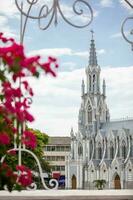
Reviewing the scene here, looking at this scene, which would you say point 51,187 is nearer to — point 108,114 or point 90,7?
point 90,7

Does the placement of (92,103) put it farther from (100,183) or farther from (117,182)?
(100,183)

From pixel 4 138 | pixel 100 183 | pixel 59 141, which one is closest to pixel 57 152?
pixel 59 141

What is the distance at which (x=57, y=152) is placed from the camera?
152 ft

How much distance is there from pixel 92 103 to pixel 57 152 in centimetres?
585

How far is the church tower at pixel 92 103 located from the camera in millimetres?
43188

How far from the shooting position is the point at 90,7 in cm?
239

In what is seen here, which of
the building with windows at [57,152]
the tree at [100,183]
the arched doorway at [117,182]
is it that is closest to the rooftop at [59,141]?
the building with windows at [57,152]

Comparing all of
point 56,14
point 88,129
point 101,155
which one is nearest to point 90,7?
point 56,14

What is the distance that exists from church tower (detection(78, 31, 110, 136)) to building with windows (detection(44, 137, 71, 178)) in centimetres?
266

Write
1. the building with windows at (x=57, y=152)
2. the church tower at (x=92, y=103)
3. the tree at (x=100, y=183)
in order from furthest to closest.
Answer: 1. the building with windows at (x=57, y=152)
2. the church tower at (x=92, y=103)
3. the tree at (x=100, y=183)

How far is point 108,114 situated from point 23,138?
1750 inches

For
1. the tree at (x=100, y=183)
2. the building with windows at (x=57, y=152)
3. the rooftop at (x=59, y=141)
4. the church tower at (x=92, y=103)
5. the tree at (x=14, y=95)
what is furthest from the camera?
the rooftop at (x=59, y=141)

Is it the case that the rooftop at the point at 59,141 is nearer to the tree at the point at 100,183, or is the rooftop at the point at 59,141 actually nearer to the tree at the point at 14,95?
the tree at the point at 100,183

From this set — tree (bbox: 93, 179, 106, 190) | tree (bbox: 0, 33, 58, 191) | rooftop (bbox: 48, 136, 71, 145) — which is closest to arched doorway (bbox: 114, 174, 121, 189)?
tree (bbox: 93, 179, 106, 190)
